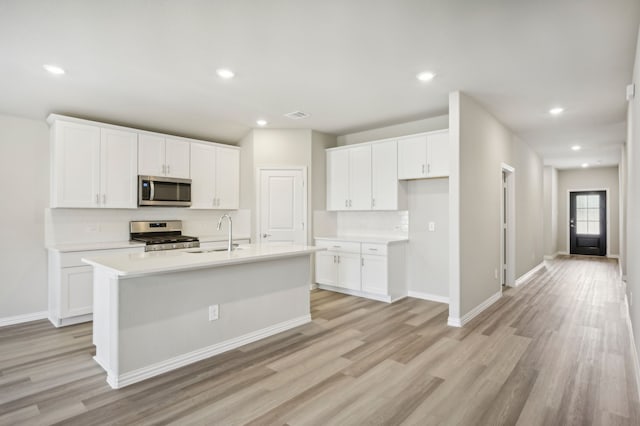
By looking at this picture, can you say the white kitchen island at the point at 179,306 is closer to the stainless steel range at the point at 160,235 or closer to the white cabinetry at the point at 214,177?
the stainless steel range at the point at 160,235

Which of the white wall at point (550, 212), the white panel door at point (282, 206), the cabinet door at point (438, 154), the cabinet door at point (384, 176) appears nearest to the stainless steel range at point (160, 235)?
the white panel door at point (282, 206)

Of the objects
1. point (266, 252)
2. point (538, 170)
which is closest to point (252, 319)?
point (266, 252)

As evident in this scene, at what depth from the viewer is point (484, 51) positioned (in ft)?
9.41

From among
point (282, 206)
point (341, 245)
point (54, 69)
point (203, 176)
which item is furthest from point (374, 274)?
point (54, 69)

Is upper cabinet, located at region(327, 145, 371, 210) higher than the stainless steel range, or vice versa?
upper cabinet, located at region(327, 145, 371, 210)

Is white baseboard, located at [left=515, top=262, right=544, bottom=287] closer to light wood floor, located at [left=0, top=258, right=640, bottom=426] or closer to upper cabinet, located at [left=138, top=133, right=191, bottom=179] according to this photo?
light wood floor, located at [left=0, top=258, right=640, bottom=426]

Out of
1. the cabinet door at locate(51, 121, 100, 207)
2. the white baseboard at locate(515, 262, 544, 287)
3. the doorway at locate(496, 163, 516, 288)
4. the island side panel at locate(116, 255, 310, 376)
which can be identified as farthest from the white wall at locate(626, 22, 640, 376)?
the cabinet door at locate(51, 121, 100, 207)

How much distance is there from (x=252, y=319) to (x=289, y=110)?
102 inches

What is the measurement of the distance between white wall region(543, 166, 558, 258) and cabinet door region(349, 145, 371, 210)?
6426mm

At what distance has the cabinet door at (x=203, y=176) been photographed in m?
5.11

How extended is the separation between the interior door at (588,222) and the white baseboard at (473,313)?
23.6 ft

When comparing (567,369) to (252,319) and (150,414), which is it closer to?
(252,319)

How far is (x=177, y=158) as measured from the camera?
4.92m

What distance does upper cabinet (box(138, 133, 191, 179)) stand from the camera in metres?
4.61
